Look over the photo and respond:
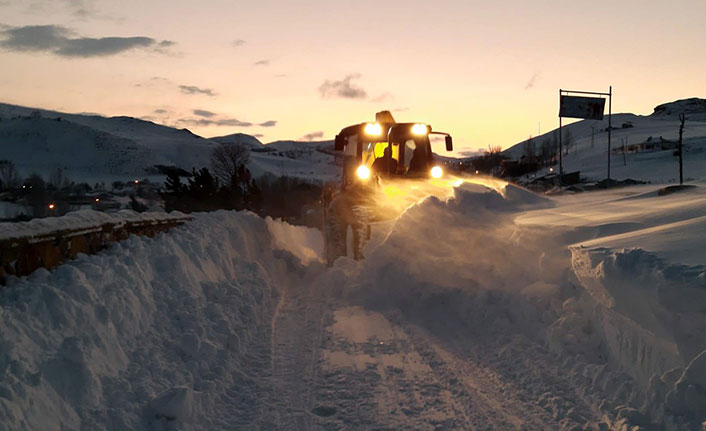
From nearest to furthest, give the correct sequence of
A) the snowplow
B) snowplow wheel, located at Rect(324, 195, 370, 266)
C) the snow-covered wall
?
1. the snow-covered wall
2. the snowplow
3. snowplow wheel, located at Rect(324, 195, 370, 266)

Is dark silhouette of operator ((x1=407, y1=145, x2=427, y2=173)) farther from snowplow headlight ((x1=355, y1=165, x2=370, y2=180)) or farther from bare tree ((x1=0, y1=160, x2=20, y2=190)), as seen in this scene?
bare tree ((x1=0, y1=160, x2=20, y2=190))

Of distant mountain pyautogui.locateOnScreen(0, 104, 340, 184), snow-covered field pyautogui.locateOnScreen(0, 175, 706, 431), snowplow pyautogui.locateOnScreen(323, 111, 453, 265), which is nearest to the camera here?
snow-covered field pyautogui.locateOnScreen(0, 175, 706, 431)

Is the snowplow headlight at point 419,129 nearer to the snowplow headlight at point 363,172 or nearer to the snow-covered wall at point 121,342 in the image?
the snowplow headlight at point 363,172

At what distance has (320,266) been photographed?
12.9 m

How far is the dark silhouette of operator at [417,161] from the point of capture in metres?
13.0

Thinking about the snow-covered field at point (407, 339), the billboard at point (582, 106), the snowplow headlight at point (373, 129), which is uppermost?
the billboard at point (582, 106)

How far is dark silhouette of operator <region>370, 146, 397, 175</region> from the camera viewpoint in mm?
12625

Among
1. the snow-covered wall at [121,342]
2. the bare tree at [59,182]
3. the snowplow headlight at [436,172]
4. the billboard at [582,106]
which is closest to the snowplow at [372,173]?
the snowplow headlight at [436,172]

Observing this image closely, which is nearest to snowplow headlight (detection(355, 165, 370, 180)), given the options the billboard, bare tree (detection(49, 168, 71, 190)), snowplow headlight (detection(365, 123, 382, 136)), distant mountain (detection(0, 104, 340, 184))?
snowplow headlight (detection(365, 123, 382, 136))

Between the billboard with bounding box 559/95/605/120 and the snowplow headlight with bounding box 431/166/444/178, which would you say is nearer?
the snowplow headlight with bounding box 431/166/444/178

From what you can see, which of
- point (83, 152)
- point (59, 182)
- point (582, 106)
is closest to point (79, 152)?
point (83, 152)

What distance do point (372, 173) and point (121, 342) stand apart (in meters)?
8.19

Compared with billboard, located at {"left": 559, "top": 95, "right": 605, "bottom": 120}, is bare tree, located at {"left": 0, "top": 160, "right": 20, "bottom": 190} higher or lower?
lower

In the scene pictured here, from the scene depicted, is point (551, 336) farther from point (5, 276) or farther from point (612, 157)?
point (612, 157)
